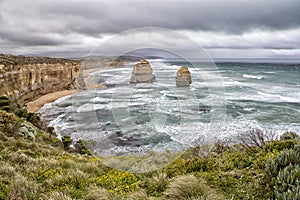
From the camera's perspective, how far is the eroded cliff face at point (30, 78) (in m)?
35.4

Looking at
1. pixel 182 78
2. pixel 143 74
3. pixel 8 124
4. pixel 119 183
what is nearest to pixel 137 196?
pixel 119 183

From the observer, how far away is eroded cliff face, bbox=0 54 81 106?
116ft

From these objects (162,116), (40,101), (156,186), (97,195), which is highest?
(97,195)

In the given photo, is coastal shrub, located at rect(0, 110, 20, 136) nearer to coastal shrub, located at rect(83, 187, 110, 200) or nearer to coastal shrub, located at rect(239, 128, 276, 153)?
coastal shrub, located at rect(83, 187, 110, 200)

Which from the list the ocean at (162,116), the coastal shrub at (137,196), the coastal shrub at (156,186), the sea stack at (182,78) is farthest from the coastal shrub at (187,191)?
the sea stack at (182,78)

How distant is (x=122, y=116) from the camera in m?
9.39

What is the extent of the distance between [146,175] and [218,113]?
75.5 ft

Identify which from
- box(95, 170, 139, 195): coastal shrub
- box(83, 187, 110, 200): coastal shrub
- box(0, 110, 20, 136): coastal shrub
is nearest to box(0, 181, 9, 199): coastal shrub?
box(83, 187, 110, 200): coastal shrub

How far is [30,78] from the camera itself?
44.0 m

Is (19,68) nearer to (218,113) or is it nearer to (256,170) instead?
(218,113)

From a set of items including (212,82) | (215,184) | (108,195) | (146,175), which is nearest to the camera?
(108,195)

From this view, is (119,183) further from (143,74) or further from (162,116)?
(162,116)

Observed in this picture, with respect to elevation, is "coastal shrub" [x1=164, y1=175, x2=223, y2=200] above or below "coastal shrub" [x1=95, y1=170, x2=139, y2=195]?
above

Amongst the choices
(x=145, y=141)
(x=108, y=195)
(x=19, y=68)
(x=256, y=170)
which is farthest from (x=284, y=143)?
(x=19, y=68)
